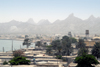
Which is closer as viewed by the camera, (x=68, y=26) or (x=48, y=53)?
(x=48, y=53)

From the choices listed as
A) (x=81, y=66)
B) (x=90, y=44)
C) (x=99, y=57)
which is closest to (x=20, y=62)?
(x=81, y=66)

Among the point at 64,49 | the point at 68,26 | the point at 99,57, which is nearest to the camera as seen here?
the point at 99,57

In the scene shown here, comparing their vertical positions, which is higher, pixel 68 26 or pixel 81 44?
pixel 68 26

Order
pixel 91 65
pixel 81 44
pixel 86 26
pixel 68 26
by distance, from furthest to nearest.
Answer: pixel 68 26
pixel 86 26
pixel 81 44
pixel 91 65

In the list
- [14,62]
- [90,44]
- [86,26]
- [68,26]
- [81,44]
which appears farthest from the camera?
[68,26]

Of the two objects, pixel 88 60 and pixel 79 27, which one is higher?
pixel 79 27

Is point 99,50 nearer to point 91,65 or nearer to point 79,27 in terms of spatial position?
point 91,65

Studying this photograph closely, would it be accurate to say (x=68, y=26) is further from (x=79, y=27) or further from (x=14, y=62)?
(x=14, y=62)

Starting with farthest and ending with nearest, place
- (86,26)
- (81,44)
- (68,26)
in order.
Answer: (68,26), (86,26), (81,44)

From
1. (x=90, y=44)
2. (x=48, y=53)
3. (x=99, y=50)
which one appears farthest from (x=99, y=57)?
(x=90, y=44)
